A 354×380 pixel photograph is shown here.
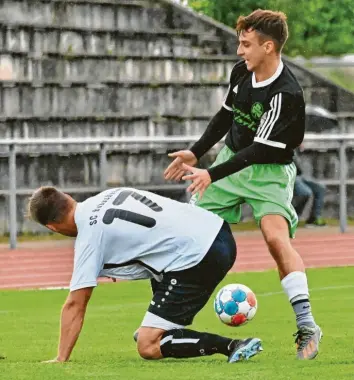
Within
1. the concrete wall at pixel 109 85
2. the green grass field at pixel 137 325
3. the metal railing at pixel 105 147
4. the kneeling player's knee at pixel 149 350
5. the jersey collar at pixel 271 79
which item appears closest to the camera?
the green grass field at pixel 137 325

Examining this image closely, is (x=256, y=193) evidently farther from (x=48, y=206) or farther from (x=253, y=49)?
(x=48, y=206)

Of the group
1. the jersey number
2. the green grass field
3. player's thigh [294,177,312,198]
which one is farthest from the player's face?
player's thigh [294,177,312,198]

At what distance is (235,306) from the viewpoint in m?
10.1

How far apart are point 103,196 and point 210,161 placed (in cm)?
1369

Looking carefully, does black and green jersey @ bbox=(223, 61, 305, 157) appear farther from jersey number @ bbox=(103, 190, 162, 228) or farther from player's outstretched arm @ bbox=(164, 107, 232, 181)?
jersey number @ bbox=(103, 190, 162, 228)

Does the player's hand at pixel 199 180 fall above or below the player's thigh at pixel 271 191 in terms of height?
above

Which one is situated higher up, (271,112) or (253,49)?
(253,49)

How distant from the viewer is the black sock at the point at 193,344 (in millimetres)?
9086

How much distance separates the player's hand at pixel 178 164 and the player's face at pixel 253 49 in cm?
74

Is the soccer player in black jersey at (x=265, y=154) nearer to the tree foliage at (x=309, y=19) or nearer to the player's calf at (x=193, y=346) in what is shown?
the player's calf at (x=193, y=346)

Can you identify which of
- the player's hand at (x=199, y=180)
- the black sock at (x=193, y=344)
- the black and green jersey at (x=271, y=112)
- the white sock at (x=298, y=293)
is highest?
the black and green jersey at (x=271, y=112)

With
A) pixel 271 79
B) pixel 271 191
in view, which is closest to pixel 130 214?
pixel 271 191

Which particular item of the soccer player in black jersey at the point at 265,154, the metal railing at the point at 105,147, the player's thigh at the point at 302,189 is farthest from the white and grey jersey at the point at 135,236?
the player's thigh at the point at 302,189

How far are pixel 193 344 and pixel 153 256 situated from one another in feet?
1.87
